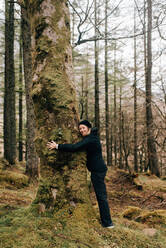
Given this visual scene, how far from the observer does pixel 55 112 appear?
3225 mm

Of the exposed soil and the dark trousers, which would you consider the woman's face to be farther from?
the exposed soil

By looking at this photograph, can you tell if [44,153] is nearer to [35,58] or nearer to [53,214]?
[53,214]

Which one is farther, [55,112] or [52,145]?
[55,112]

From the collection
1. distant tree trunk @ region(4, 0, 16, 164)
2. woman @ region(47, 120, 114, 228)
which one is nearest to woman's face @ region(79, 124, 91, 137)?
woman @ region(47, 120, 114, 228)


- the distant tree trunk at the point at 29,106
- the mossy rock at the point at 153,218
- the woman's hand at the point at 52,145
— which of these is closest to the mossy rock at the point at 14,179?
the distant tree trunk at the point at 29,106

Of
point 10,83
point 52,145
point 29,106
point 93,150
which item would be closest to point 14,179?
point 29,106

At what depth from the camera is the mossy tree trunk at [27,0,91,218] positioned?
3.11 meters

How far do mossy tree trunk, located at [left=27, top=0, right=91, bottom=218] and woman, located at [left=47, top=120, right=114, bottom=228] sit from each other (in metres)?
0.13

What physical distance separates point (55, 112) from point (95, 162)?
111 centimetres

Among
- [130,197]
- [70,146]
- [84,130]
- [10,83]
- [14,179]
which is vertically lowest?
[130,197]

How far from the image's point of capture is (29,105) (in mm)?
7129

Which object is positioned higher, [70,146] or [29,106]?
[29,106]

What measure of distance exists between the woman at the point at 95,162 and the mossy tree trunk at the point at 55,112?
0.13m

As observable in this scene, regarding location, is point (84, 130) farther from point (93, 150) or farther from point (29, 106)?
point (29, 106)
